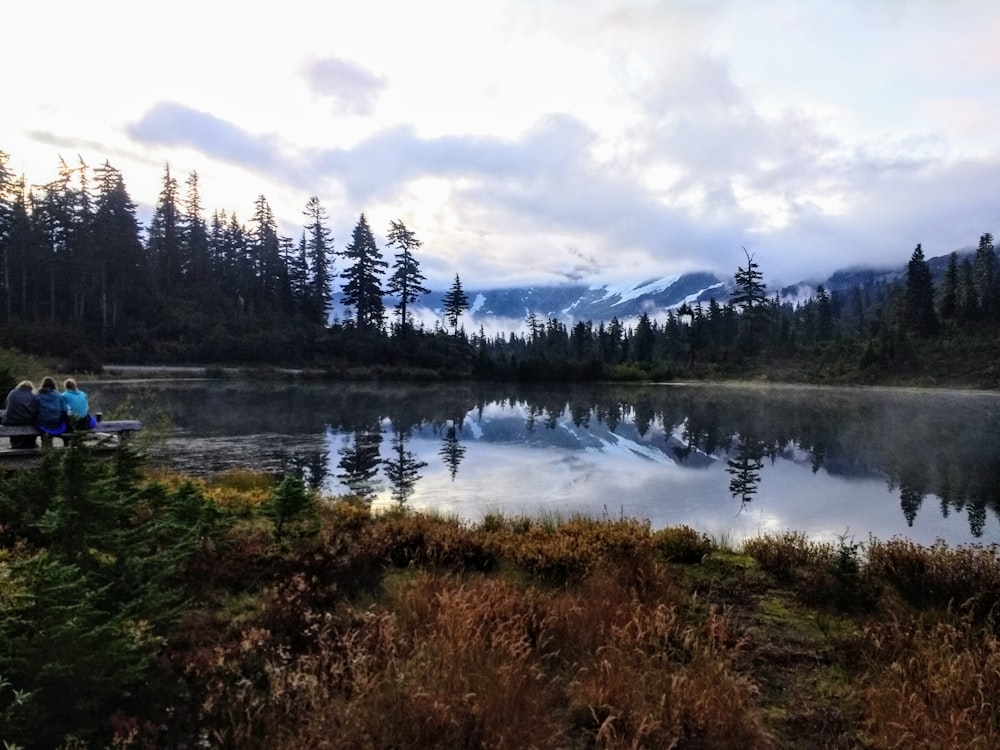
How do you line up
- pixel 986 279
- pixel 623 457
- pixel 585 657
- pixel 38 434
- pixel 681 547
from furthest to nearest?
pixel 986 279 → pixel 623 457 → pixel 38 434 → pixel 681 547 → pixel 585 657

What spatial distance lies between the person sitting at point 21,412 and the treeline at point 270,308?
43.6 meters

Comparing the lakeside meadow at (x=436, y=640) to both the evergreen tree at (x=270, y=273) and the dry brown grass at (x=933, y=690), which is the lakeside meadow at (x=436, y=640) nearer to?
the dry brown grass at (x=933, y=690)

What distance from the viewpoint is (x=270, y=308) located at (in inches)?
3233

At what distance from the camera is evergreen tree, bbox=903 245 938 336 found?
276 feet

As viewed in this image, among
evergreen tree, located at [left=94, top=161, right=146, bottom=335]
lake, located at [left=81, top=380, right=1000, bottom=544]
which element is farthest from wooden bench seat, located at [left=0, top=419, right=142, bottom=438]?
evergreen tree, located at [left=94, top=161, right=146, bottom=335]

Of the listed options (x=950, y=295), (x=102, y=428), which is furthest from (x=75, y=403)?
(x=950, y=295)

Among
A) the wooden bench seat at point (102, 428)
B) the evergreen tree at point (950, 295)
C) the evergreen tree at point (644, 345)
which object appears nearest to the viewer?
the wooden bench seat at point (102, 428)

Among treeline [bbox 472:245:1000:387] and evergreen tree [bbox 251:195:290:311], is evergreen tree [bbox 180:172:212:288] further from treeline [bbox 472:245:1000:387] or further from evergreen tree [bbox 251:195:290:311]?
treeline [bbox 472:245:1000:387]

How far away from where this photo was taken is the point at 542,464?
66.4 ft

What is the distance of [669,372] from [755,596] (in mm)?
73001

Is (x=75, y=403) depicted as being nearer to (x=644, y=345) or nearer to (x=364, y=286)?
(x=364, y=286)

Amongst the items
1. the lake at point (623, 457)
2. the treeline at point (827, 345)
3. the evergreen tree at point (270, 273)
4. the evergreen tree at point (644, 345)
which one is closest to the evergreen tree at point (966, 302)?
the treeline at point (827, 345)

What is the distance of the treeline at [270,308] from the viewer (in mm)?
64500

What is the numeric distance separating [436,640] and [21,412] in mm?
11032
